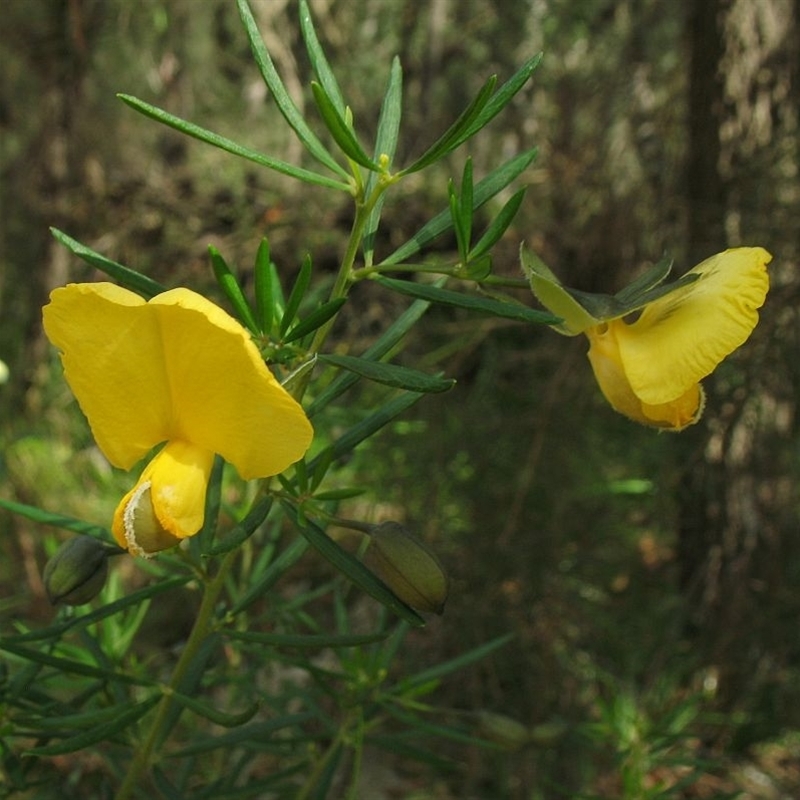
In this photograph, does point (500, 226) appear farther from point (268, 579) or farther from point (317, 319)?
point (268, 579)

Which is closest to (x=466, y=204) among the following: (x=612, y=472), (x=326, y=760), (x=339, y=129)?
(x=339, y=129)

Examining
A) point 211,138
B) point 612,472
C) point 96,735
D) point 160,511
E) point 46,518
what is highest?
point 211,138

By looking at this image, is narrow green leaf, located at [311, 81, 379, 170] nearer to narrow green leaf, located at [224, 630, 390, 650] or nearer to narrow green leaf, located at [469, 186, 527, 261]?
narrow green leaf, located at [469, 186, 527, 261]

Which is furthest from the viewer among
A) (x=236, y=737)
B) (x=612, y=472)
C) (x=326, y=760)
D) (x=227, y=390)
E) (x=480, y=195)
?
(x=612, y=472)

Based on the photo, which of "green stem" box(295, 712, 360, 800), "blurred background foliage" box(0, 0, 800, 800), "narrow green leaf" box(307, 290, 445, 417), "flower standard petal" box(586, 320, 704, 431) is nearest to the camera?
"flower standard petal" box(586, 320, 704, 431)

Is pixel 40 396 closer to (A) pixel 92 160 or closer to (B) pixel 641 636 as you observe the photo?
(A) pixel 92 160

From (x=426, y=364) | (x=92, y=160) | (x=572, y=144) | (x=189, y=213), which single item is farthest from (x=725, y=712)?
(x=92, y=160)

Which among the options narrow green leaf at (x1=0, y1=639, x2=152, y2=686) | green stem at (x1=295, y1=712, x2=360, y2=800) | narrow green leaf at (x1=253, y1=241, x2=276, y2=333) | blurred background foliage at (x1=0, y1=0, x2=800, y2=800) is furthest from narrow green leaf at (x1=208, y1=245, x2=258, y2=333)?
blurred background foliage at (x1=0, y1=0, x2=800, y2=800)
